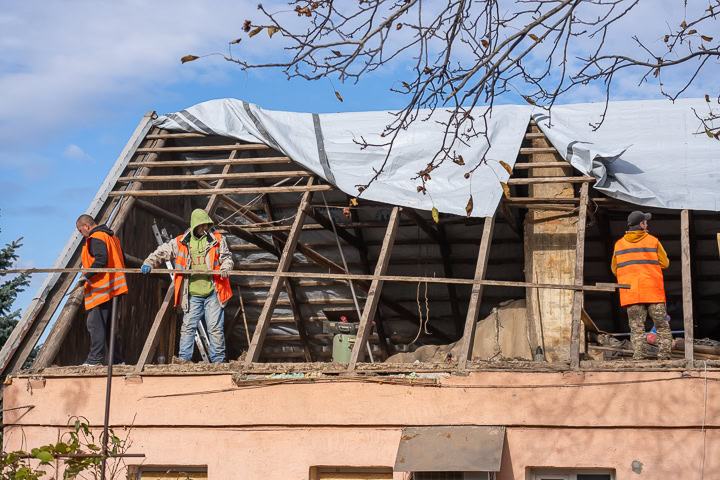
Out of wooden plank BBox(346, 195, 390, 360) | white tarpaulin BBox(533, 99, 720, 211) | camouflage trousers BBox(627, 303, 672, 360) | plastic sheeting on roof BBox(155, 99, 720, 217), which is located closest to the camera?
camouflage trousers BBox(627, 303, 672, 360)

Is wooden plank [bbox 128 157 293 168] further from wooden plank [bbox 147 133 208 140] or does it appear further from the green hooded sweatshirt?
the green hooded sweatshirt

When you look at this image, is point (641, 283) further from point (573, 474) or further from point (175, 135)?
point (175, 135)

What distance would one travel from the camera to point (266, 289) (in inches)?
530

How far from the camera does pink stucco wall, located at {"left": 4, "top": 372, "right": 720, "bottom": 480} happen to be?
8180mm

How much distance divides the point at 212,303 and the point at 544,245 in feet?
12.8

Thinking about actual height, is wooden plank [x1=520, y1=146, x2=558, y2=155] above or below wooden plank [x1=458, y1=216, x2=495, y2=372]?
above

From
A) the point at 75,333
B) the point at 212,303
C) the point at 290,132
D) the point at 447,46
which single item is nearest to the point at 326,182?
the point at 290,132

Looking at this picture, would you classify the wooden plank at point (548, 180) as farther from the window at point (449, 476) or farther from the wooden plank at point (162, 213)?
the wooden plank at point (162, 213)

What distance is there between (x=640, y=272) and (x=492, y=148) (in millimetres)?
2576

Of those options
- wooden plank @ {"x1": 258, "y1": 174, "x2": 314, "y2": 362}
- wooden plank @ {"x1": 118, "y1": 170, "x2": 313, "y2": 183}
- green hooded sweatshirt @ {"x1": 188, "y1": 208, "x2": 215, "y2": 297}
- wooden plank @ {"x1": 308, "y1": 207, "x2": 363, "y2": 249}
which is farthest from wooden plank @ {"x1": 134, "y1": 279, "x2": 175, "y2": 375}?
wooden plank @ {"x1": 258, "y1": 174, "x2": 314, "y2": 362}

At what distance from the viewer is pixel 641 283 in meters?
9.06

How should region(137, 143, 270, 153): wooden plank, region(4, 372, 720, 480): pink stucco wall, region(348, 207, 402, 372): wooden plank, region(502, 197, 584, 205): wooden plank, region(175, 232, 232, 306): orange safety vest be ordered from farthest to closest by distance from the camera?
region(137, 143, 270, 153): wooden plank → region(502, 197, 584, 205): wooden plank → region(175, 232, 232, 306): orange safety vest → region(348, 207, 402, 372): wooden plank → region(4, 372, 720, 480): pink stucco wall

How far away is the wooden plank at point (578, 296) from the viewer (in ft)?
27.8

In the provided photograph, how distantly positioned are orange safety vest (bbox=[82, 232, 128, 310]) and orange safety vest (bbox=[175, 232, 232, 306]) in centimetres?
60
